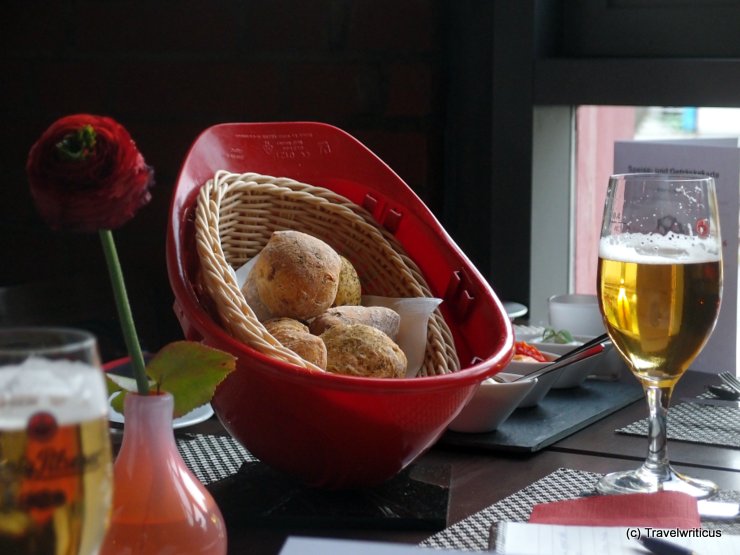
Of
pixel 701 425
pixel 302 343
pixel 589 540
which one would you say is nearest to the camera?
pixel 589 540

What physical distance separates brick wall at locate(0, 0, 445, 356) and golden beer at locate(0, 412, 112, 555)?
118cm

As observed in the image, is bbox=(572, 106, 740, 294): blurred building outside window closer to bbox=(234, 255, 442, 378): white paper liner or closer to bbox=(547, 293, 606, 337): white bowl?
bbox=(547, 293, 606, 337): white bowl

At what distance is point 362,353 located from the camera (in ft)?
2.53

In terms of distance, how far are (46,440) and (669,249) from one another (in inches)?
20.1

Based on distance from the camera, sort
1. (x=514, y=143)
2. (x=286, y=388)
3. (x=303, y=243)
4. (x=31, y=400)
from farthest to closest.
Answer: (x=514, y=143), (x=303, y=243), (x=286, y=388), (x=31, y=400)

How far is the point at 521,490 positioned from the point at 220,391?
24 cm

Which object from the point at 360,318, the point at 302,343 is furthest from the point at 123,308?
the point at 360,318

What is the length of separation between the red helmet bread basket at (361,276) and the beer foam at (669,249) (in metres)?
0.12

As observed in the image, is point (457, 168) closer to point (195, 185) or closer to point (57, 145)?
point (195, 185)

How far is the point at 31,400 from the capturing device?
41cm

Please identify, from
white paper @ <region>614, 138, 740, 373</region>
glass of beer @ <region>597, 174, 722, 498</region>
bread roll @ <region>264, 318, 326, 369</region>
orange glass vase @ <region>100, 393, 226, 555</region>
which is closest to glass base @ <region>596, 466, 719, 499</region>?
glass of beer @ <region>597, 174, 722, 498</region>

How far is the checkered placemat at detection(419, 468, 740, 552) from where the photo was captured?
71cm

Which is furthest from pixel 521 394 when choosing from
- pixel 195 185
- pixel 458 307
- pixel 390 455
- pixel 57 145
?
pixel 57 145

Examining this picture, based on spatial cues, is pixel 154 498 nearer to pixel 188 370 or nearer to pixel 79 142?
pixel 188 370
